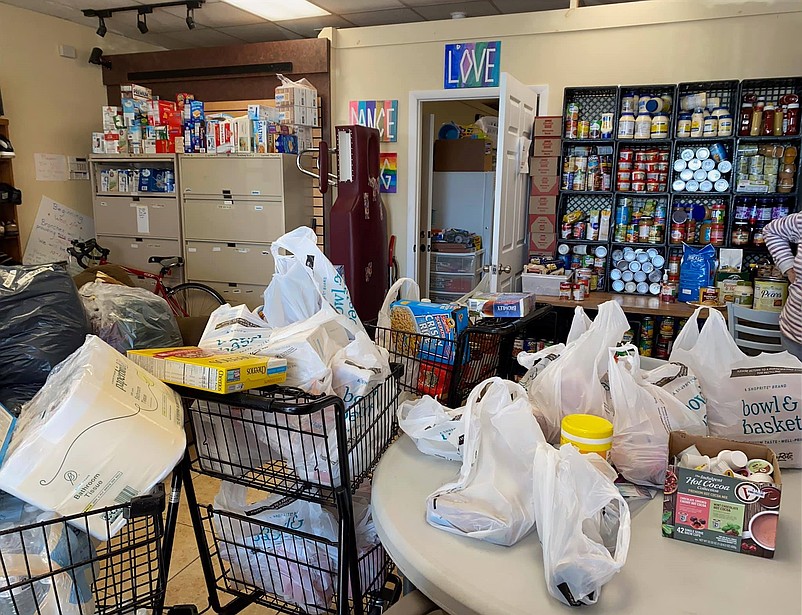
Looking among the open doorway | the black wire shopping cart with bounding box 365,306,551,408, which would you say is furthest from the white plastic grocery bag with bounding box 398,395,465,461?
the open doorway

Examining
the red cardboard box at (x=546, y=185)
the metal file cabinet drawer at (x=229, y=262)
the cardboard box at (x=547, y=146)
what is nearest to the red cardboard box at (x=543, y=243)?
the red cardboard box at (x=546, y=185)

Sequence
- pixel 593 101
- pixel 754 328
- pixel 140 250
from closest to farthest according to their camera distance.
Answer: pixel 754 328
pixel 593 101
pixel 140 250

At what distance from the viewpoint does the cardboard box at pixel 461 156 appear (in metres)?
5.16

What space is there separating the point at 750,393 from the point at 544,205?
9.79ft

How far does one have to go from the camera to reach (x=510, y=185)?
353cm

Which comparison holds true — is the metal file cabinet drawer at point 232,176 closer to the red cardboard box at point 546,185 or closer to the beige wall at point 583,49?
the beige wall at point 583,49

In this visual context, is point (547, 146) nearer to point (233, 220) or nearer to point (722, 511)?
point (233, 220)

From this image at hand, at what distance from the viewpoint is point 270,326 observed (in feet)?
4.74

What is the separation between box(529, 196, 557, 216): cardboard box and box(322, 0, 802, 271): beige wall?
1.94 feet

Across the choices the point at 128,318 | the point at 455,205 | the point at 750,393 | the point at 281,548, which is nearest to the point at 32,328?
the point at 128,318

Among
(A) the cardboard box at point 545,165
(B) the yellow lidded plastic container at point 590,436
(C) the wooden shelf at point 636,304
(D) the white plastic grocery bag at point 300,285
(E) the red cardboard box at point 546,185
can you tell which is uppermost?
(A) the cardboard box at point 545,165

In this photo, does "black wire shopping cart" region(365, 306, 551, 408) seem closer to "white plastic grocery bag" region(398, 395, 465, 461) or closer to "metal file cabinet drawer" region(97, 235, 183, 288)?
"white plastic grocery bag" region(398, 395, 465, 461)

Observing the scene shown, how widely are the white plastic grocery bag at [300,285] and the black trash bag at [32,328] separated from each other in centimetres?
90

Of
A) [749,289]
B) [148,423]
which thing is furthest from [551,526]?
[749,289]
